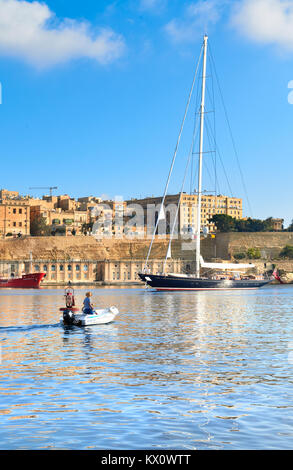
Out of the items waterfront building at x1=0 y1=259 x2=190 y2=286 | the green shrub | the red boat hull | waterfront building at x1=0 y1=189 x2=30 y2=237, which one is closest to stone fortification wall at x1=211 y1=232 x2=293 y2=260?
the green shrub

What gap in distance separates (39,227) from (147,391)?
495ft

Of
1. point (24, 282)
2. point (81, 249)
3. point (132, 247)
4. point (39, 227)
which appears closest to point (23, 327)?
point (24, 282)

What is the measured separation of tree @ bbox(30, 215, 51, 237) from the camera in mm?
161000

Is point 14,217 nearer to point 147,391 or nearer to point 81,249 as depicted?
point 81,249

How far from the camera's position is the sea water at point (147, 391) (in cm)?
990

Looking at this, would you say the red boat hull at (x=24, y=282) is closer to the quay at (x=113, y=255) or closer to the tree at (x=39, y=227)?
the quay at (x=113, y=255)

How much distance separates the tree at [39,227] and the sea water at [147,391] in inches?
5409

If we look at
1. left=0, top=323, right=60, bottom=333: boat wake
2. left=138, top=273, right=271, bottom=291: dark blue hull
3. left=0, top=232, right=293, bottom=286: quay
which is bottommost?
left=0, top=323, right=60, bottom=333: boat wake

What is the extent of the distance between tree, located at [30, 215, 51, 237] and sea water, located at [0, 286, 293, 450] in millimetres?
137381

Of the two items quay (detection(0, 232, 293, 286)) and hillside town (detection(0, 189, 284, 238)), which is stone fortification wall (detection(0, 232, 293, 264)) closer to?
quay (detection(0, 232, 293, 286))

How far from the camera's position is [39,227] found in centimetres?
16175

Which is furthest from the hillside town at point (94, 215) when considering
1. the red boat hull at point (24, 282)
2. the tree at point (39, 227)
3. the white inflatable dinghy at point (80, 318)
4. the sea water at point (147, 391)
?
the sea water at point (147, 391)

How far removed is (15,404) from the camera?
1213cm
